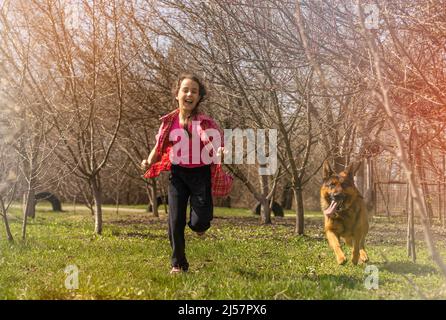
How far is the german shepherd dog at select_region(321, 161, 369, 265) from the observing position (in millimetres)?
3771

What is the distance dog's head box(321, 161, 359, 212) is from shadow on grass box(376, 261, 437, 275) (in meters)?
0.57

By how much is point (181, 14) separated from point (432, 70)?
4214 mm

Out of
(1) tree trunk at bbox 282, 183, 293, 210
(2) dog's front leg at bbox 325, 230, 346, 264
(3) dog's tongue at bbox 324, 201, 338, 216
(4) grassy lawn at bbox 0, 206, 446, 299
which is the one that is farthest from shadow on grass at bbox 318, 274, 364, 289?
(1) tree trunk at bbox 282, 183, 293, 210

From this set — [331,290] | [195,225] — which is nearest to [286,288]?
[331,290]

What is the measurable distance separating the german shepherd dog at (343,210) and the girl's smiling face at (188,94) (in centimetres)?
118

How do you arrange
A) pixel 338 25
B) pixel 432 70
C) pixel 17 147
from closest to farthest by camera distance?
1. pixel 432 70
2. pixel 338 25
3. pixel 17 147

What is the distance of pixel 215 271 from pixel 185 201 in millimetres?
581

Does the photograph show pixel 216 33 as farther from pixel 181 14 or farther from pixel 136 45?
pixel 136 45

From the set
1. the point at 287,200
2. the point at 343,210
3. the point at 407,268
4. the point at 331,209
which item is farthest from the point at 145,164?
the point at 287,200

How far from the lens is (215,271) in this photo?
3.49 metres

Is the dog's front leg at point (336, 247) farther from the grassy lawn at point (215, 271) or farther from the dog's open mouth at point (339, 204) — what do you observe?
the dog's open mouth at point (339, 204)

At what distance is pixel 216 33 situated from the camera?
6.12 meters

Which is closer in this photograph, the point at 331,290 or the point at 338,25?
the point at 331,290

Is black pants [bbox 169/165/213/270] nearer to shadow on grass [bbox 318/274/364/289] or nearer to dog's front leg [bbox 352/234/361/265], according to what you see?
shadow on grass [bbox 318/274/364/289]
